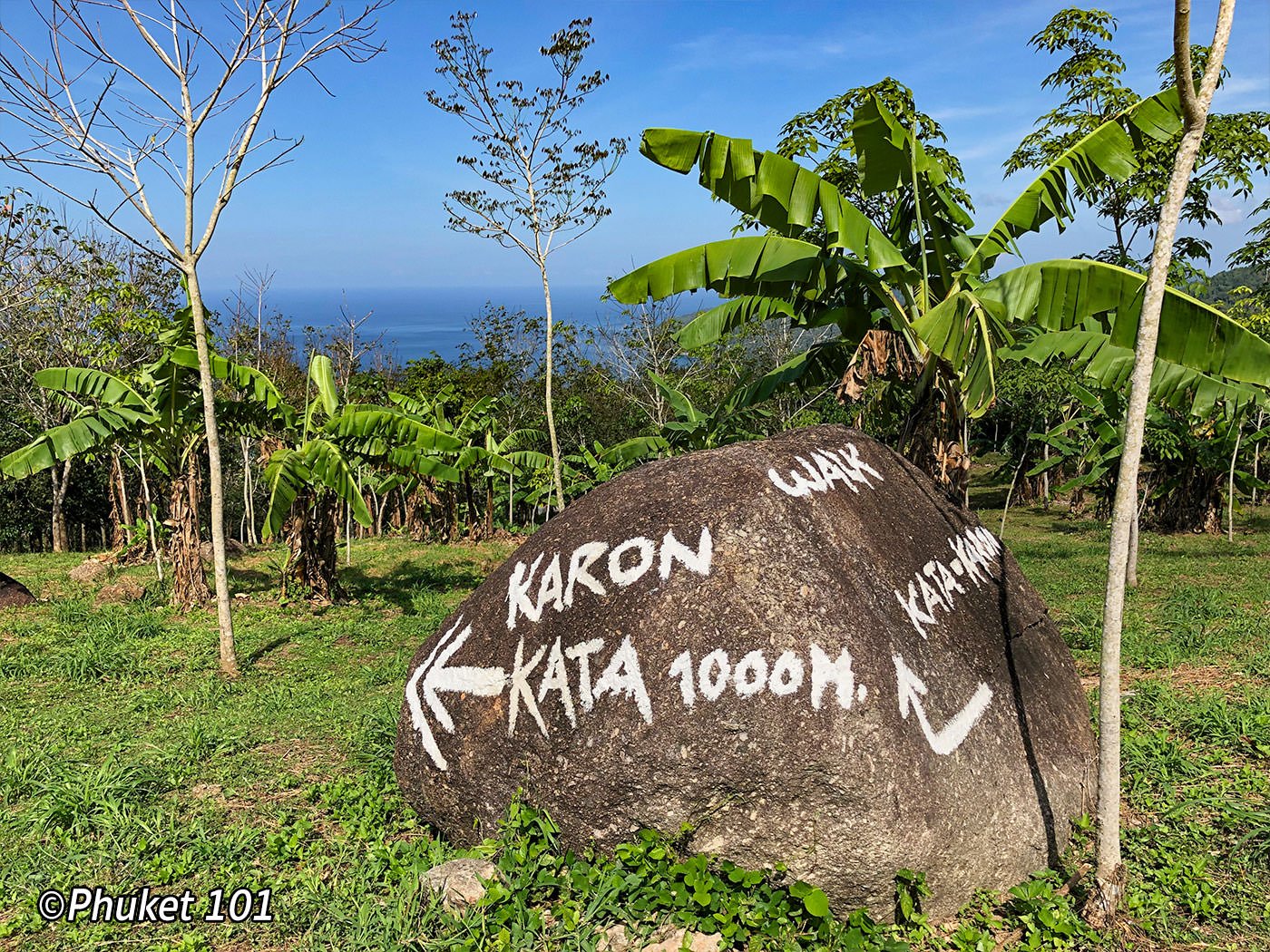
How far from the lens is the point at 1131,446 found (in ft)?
11.7

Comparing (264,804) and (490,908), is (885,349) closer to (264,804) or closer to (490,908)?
(490,908)

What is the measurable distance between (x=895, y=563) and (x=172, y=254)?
6.23 metres

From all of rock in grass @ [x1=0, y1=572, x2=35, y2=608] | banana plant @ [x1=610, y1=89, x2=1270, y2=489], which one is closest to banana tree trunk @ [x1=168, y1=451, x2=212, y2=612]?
rock in grass @ [x1=0, y1=572, x2=35, y2=608]

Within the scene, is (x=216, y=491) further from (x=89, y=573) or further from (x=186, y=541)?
(x=89, y=573)

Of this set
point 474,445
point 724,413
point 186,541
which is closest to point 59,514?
point 474,445

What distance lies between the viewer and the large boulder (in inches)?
143

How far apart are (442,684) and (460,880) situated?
3.24ft

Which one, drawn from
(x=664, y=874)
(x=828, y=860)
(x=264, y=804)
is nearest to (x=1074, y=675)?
(x=828, y=860)

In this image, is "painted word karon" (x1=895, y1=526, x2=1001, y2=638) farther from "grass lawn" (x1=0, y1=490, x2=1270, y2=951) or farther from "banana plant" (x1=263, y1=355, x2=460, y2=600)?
"banana plant" (x1=263, y1=355, x2=460, y2=600)

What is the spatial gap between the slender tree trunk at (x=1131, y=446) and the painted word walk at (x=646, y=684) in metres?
0.59

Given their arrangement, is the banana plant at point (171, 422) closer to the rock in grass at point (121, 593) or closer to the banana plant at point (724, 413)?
the rock in grass at point (121, 593)

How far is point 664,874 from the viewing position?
371cm

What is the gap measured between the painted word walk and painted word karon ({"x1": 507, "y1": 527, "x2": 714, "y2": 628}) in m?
0.21

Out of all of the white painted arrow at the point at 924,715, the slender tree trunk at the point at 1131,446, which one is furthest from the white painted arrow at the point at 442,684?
the slender tree trunk at the point at 1131,446
